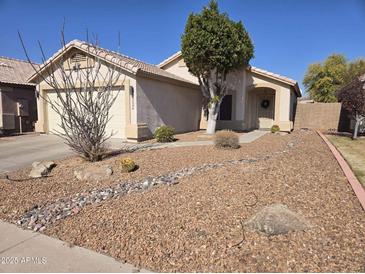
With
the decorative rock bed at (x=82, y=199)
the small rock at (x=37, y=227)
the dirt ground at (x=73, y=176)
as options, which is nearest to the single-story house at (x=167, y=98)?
the dirt ground at (x=73, y=176)

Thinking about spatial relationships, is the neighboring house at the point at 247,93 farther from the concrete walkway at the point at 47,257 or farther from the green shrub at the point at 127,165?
the concrete walkway at the point at 47,257

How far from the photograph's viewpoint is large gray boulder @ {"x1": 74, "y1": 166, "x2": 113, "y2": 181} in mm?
6398

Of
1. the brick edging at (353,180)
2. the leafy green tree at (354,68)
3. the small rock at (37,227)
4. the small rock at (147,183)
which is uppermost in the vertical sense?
the leafy green tree at (354,68)

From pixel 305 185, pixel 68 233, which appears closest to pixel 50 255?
pixel 68 233

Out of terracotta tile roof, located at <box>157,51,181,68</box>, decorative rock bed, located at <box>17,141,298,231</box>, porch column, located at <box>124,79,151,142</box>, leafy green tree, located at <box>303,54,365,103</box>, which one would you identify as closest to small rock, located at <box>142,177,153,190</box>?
decorative rock bed, located at <box>17,141,298,231</box>

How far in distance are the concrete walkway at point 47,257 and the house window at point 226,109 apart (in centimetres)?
1542

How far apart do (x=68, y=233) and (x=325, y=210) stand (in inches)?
157

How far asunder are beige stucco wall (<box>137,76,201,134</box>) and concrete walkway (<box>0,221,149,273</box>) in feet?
29.4

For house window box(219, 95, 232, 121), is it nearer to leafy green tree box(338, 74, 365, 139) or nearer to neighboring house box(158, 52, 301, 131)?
neighboring house box(158, 52, 301, 131)

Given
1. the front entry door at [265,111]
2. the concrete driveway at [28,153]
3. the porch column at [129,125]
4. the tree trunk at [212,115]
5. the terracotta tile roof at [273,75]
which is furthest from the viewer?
the front entry door at [265,111]

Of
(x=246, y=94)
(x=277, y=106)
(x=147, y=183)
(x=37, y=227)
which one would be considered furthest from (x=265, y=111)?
(x=37, y=227)

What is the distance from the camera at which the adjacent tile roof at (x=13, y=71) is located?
1659 centimetres

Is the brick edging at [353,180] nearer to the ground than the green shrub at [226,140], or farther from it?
nearer to the ground

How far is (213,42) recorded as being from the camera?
12727mm
